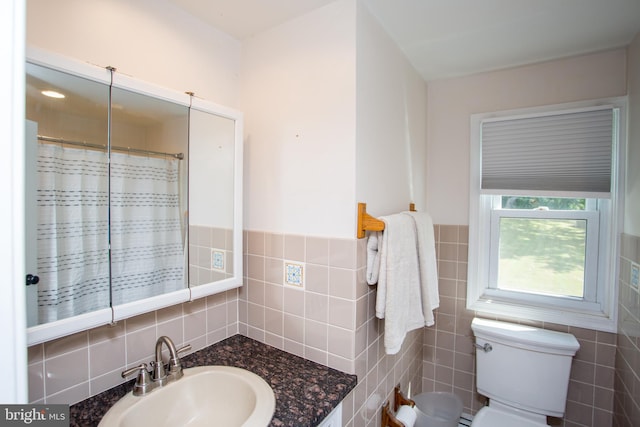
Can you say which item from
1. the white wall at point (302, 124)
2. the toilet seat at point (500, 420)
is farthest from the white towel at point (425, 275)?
the toilet seat at point (500, 420)

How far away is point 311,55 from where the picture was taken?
1232 millimetres

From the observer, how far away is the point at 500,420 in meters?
1.55

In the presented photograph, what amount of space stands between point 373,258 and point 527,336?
1075 millimetres

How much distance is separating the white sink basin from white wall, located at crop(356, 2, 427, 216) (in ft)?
2.59

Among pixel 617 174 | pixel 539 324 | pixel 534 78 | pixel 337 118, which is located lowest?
pixel 539 324

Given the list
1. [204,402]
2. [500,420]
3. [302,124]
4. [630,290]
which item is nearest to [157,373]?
[204,402]

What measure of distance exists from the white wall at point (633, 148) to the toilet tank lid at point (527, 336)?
0.63 meters

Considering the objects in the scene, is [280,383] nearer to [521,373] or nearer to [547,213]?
[521,373]

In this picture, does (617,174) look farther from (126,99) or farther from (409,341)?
(126,99)

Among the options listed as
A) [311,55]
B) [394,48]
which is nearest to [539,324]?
[394,48]

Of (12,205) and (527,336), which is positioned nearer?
(12,205)

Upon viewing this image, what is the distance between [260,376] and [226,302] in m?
0.44

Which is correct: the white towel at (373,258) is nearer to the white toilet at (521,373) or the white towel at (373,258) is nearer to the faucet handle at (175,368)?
the faucet handle at (175,368)

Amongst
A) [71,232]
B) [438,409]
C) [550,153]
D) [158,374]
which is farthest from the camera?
[438,409]
